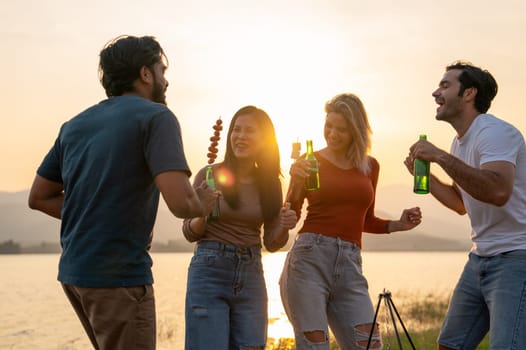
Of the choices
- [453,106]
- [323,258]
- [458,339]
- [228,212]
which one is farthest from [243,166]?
[458,339]

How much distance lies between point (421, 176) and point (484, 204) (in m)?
0.71

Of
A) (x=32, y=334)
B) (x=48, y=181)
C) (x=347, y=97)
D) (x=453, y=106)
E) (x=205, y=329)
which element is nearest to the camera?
(x=48, y=181)

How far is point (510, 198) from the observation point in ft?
16.9

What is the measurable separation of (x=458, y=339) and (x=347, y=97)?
2.03m

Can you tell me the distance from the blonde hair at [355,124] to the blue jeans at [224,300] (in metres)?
1.20

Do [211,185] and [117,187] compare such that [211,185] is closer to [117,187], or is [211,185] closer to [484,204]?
[117,187]

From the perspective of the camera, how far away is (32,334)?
26.7 meters

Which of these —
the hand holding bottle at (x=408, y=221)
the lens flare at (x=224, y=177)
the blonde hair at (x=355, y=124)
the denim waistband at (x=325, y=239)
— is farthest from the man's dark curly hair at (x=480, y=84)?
the lens flare at (x=224, y=177)

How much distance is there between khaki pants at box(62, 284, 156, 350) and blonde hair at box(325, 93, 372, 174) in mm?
2659

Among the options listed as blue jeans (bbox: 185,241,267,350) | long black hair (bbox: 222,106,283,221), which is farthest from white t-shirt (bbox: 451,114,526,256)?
blue jeans (bbox: 185,241,267,350)

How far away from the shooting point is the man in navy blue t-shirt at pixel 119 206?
3637 millimetres

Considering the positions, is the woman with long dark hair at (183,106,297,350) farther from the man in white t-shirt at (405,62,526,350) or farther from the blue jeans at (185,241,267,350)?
the man in white t-shirt at (405,62,526,350)

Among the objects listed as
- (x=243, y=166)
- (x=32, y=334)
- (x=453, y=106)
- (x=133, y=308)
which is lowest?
(x=32, y=334)

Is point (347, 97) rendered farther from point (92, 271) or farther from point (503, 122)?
point (92, 271)
